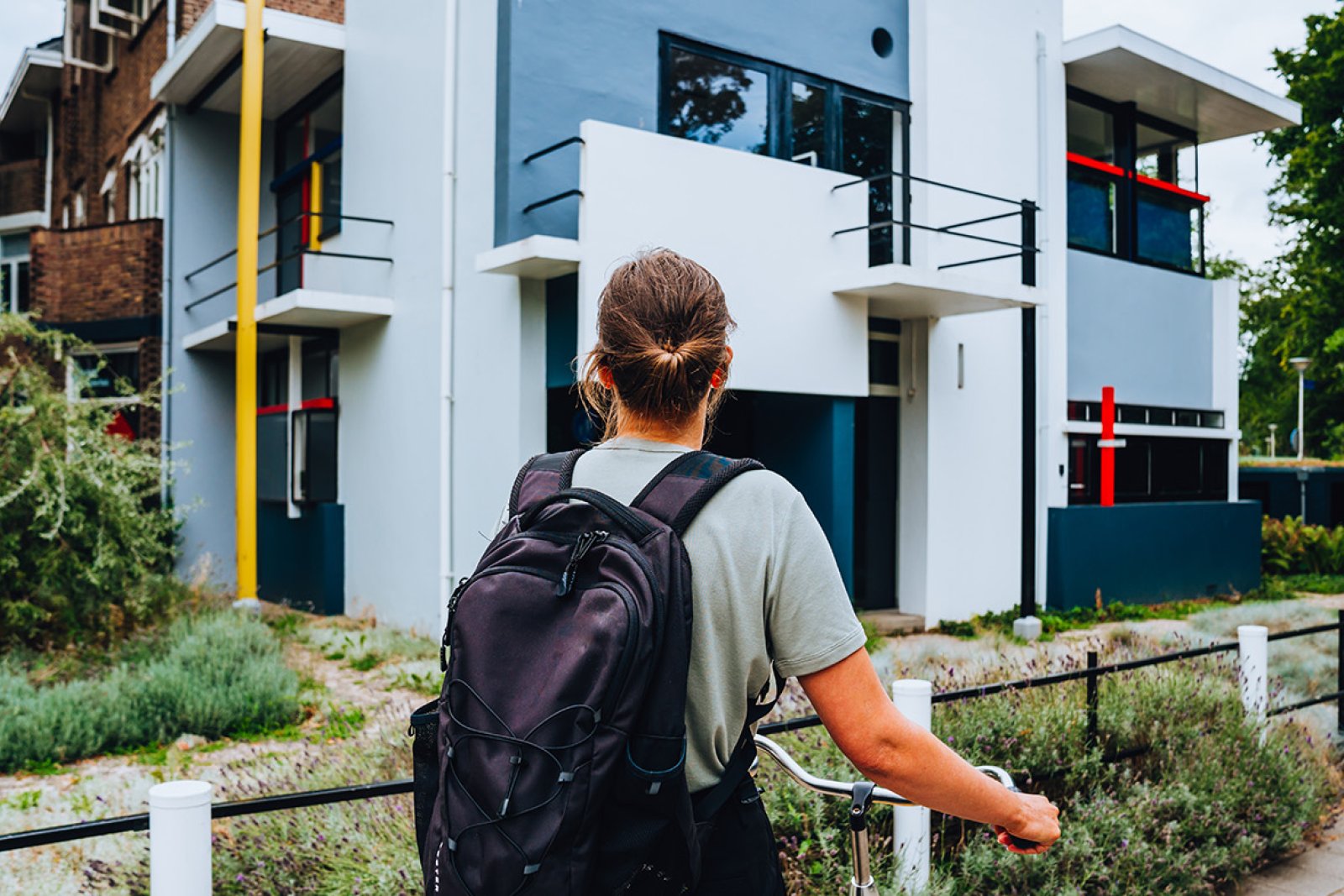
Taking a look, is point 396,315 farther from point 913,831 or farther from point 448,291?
point 913,831

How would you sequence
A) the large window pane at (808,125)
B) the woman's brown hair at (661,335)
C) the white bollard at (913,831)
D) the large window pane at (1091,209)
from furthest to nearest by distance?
the large window pane at (1091,209) → the large window pane at (808,125) → the white bollard at (913,831) → the woman's brown hair at (661,335)

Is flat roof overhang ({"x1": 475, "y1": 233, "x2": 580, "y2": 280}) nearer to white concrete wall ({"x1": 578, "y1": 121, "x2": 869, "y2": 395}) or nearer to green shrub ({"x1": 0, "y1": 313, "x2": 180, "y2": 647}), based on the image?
white concrete wall ({"x1": 578, "y1": 121, "x2": 869, "y2": 395})

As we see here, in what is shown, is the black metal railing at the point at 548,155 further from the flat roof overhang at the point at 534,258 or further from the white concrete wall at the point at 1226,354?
the white concrete wall at the point at 1226,354

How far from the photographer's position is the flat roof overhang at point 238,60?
11883 millimetres

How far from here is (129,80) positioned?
16.0 meters

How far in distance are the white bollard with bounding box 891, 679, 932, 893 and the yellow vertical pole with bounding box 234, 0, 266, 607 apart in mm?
8767

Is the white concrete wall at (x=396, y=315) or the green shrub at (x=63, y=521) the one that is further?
the white concrete wall at (x=396, y=315)

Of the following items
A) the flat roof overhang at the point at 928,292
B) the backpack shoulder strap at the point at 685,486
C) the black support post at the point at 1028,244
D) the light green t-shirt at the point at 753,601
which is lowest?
the light green t-shirt at the point at 753,601

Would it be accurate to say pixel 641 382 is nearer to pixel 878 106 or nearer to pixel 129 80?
pixel 878 106

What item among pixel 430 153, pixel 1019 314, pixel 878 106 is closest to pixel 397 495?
pixel 430 153

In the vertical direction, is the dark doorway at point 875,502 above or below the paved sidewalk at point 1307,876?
above

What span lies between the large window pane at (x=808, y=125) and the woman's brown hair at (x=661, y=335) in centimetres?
960

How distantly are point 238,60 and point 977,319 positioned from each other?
8.72 metres

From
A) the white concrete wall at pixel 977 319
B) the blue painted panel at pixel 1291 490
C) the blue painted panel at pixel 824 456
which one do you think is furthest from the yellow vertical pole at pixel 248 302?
→ the blue painted panel at pixel 1291 490
